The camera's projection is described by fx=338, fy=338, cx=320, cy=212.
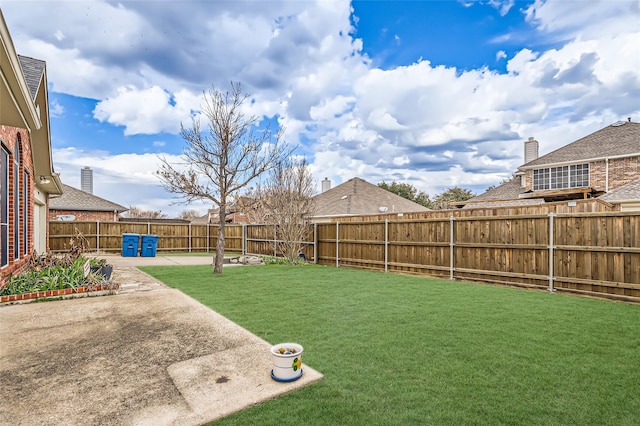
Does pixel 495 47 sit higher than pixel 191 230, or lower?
higher

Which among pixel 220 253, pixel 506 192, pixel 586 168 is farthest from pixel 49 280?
pixel 506 192

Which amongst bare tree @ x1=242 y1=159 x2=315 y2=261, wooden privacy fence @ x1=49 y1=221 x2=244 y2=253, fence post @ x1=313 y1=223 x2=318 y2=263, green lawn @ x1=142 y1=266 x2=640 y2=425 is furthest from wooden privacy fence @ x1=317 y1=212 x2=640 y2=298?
wooden privacy fence @ x1=49 y1=221 x2=244 y2=253

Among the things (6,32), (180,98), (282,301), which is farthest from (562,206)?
(180,98)

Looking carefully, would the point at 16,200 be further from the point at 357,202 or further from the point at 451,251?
the point at 357,202

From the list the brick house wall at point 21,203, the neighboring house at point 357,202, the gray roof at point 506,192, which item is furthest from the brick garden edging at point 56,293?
the gray roof at point 506,192

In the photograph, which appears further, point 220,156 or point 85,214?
point 85,214

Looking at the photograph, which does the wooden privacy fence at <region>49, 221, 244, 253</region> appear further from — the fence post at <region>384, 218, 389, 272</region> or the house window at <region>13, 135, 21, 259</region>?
the fence post at <region>384, 218, 389, 272</region>

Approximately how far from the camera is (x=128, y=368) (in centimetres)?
329

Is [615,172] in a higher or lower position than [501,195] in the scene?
higher

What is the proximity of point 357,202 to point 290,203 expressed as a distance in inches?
383

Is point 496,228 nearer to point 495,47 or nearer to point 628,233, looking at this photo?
point 628,233

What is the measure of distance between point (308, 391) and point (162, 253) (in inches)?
714

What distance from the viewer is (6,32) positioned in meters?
3.00

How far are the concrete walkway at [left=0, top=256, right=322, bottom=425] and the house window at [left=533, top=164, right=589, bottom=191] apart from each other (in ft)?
71.2
